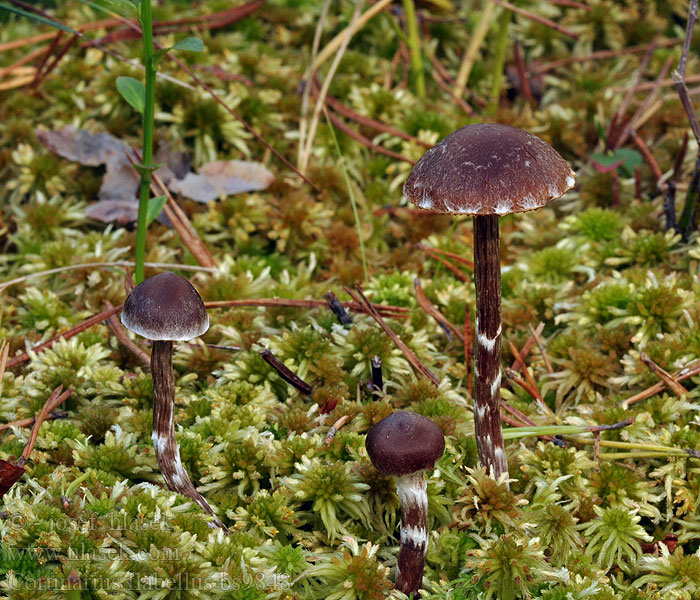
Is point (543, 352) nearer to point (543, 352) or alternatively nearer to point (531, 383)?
point (543, 352)

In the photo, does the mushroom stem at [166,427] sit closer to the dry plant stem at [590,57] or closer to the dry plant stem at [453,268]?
the dry plant stem at [453,268]

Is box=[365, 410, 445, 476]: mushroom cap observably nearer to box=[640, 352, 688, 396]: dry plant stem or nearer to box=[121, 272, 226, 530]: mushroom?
box=[121, 272, 226, 530]: mushroom

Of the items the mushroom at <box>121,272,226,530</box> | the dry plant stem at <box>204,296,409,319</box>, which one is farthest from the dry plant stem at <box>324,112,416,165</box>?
the mushroom at <box>121,272,226,530</box>

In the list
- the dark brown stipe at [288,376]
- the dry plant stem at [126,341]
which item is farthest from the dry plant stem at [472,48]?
the dry plant stem at [126,341]

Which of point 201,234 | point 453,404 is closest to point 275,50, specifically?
point 201,234

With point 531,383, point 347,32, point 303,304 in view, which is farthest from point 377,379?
point 347,32

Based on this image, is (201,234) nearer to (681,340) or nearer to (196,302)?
A: (196,302)
